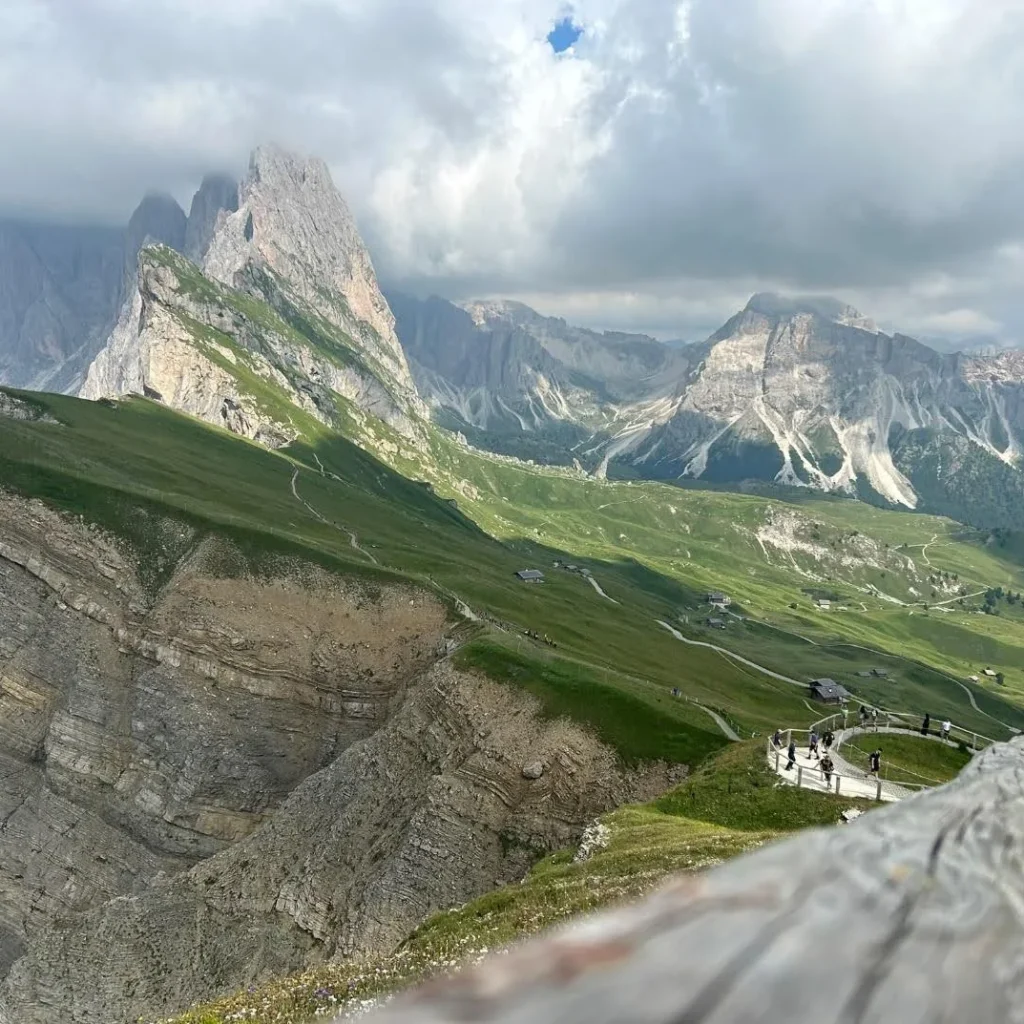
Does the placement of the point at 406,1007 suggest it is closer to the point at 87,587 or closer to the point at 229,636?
the point at 229,636

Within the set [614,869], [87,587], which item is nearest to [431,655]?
[87,587]

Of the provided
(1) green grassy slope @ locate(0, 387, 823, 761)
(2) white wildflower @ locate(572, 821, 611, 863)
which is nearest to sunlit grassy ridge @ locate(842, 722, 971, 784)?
(1) green grassy slope @ locate(0, 387, 823, 761)

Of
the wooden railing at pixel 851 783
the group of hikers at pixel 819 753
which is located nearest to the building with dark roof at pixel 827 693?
the group of hikers at pixel 819 753

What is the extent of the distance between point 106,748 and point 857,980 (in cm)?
8794

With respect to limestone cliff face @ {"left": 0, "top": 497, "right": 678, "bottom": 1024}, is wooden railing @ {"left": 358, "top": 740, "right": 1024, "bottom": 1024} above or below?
above

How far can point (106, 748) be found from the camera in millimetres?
75125

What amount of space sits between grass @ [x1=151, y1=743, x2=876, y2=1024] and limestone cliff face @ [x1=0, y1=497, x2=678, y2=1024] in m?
12.9

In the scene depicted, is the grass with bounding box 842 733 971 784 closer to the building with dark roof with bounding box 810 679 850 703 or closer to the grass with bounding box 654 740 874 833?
the grass with bounding box 654 740 874 833

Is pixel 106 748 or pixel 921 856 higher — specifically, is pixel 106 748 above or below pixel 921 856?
below

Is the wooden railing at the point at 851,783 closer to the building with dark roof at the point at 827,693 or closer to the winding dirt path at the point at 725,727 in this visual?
the winding dirt path at the point at 725,727

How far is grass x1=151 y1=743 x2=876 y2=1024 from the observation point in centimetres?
1975

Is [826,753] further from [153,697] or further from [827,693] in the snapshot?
[827,693]

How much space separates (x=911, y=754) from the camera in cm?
5178

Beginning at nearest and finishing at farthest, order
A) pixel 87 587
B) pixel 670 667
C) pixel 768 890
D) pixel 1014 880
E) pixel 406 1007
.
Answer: pixel 406 1007 → pixel 768 890 → pixel 1014 880 → pixel 87 587 → pixel 670 667
